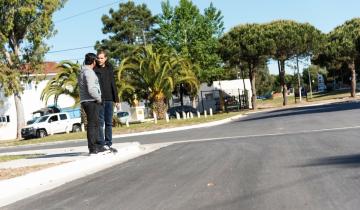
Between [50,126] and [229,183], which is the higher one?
[50,126]

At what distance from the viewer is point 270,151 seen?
401 inches

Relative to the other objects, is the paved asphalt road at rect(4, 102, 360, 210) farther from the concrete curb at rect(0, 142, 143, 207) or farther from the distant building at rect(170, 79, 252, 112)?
the distant building at rect(170, 79, 252, 112)

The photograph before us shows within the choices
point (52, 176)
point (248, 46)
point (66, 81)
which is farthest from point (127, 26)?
point (52, 176)

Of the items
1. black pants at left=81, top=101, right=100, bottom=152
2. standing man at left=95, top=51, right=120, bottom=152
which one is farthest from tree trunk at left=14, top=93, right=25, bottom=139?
black pants at left=81, top=101, right=100, bottom=152

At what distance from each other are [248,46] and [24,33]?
1965 cm

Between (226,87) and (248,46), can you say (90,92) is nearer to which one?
(248,46)

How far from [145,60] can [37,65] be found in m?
9.07

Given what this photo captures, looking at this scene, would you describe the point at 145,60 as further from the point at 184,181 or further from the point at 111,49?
the point at 111,49

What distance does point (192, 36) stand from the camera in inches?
2080

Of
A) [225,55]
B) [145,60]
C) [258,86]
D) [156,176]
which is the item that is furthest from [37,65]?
[258,86]

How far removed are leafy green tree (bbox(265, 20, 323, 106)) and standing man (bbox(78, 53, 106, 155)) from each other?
38.4 metres

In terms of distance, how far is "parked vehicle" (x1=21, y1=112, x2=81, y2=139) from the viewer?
39.2 metres

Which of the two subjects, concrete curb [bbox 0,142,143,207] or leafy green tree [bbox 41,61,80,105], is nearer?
concrete curb [bbox 0,142,143,207]

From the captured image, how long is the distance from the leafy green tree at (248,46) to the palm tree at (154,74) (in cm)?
1169
